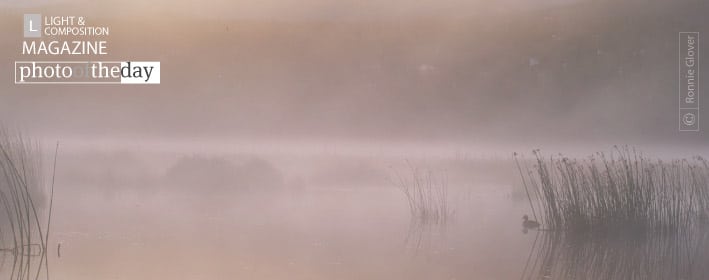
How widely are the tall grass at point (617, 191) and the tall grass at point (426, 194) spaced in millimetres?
528

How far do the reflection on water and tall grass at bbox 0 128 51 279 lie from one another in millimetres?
2430

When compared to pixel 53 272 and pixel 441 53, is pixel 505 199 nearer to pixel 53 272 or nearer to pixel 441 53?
pixel 441 53

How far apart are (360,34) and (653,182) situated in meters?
2.00

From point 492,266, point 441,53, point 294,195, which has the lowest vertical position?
point 492,266

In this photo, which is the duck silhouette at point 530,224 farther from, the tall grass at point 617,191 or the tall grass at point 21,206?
the tall grass at point 21,206

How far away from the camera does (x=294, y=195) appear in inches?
206

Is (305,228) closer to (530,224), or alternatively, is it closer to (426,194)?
(426,194)

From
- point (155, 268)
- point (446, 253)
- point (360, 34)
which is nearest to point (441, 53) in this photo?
point (360, 34)

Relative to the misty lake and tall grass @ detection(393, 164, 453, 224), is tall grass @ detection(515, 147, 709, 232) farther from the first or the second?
tall grass @ detection(393, 164, 453, 224)

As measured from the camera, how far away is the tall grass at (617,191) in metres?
4.90

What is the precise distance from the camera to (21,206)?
16.1 feet

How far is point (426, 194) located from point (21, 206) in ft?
7.85
